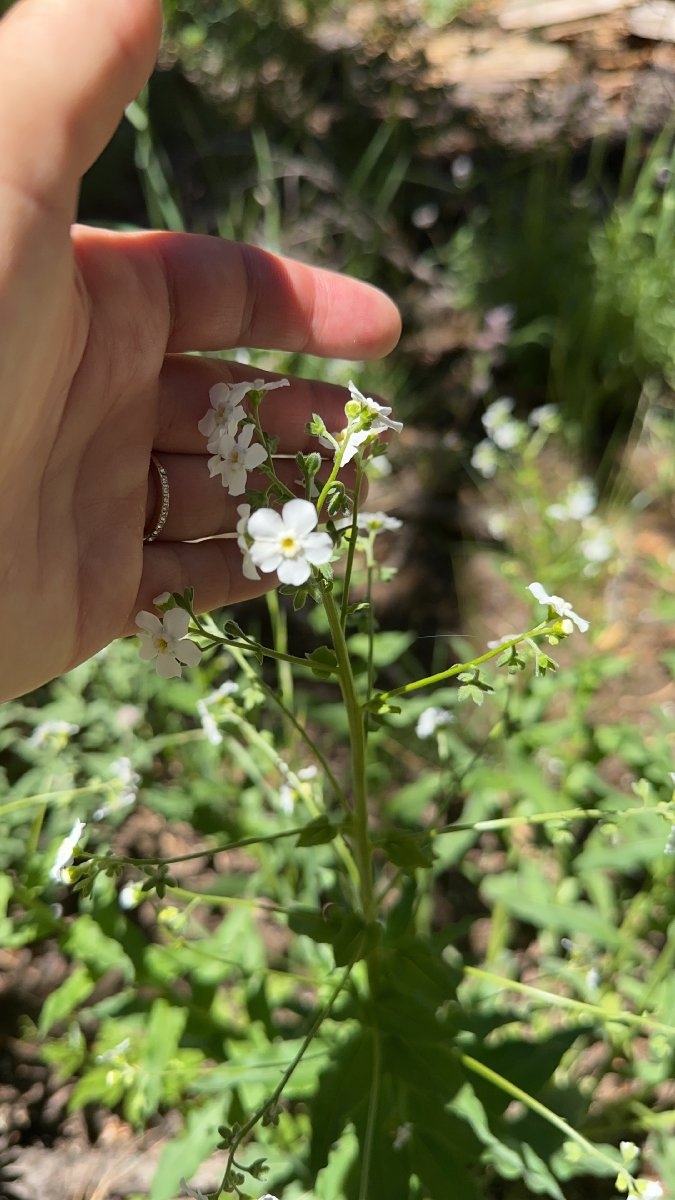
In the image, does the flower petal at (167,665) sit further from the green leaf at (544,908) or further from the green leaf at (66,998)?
the green leaf at (544,908)

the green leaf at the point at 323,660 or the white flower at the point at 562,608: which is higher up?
the white flower at the point at 562,608

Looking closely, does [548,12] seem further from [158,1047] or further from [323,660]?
[158,1047]

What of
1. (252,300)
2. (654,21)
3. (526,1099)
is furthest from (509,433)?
(654,21)

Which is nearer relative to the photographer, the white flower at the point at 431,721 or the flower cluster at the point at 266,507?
the flower cluster at the point at 266,507

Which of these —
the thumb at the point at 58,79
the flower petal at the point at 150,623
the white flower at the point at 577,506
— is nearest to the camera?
the thumb at the point at 58,79

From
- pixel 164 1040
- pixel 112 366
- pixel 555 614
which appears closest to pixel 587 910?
pixel 164 1040

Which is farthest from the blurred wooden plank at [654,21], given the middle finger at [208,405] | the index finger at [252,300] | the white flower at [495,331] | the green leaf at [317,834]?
the green leaf at [317,834]

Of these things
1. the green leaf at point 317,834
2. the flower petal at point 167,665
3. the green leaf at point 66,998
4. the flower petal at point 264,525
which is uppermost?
the flower petal at point 264,525

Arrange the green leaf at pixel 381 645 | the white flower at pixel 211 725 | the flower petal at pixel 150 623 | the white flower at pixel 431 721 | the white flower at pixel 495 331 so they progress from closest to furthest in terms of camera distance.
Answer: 1. the flower petal at pixel 150 623
2. the white flower at pixel 211 725
3. the white flower at pixel 431 721
4. the green leaf at pixel 381 645
5. the white flower at pixel 495 331
